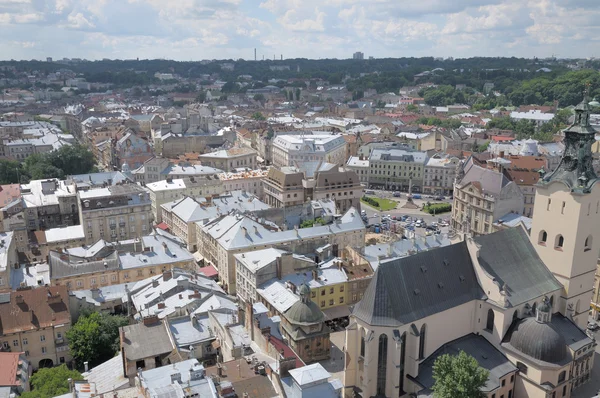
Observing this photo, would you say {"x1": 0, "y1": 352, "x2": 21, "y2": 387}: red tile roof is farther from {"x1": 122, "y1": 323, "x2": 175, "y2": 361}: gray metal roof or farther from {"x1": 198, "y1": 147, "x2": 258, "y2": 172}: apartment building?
{"x1": 198, "y1": 147, "x2": 258, "y2": 172}: apartment building

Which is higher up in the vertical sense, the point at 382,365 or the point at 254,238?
the point at 254,238

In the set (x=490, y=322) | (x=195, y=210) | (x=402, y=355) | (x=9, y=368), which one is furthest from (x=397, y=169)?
(x=9, y=368)

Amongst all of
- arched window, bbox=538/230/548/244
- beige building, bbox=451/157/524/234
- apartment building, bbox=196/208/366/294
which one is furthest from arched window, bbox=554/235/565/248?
beige building, bbox=451/157/524/234

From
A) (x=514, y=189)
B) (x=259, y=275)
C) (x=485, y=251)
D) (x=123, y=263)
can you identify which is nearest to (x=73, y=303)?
(x=123, y=263)

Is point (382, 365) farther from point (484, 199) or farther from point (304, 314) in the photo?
point (484, 199)

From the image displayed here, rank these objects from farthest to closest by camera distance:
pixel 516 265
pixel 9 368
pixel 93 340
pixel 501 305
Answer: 1. pixel 93 340
2. pixel 516 265
3. pixel 501 305
4. pixel 9 368

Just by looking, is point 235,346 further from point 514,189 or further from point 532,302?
point 514,189
